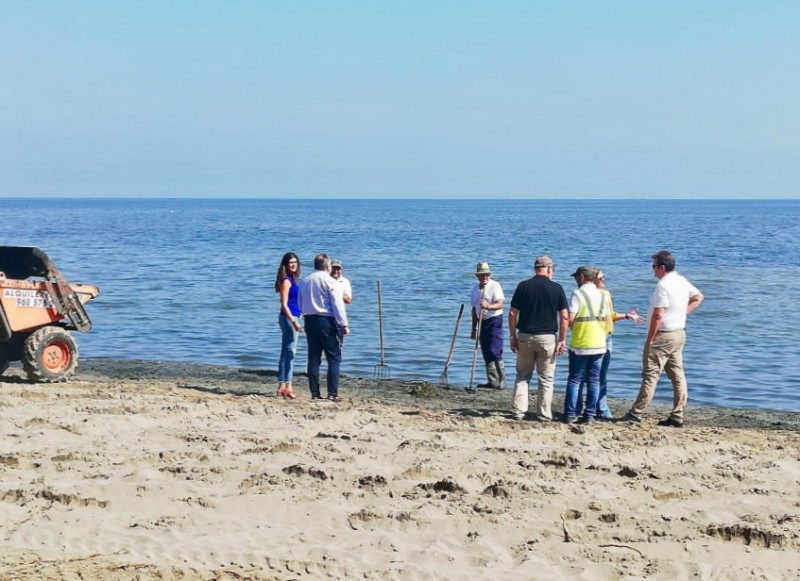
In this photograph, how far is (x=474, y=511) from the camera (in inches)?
289

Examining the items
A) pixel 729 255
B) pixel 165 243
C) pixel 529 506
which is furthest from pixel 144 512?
pixel 165 243

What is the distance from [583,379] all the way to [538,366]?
1.64 ft

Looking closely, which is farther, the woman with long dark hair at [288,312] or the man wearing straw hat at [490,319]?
the man wearing straw hat at [490,319]

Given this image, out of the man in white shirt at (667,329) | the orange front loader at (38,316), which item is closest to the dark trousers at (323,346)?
the orange front loader at (38,316)

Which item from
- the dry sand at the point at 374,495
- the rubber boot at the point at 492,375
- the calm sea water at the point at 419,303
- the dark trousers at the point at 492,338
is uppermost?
the dark trousers at the point at 492,338

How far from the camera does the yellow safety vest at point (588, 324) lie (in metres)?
10.8

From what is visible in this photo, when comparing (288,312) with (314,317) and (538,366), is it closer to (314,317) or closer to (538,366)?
Result: (314,317)

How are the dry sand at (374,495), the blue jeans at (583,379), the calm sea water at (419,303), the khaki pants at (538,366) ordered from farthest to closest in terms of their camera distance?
the calm sea water at (419,303) < the blue jeans at (583,379) < the khaki pants at (538,366) < the dry sand at (374,495)

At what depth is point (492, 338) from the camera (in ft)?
46.6

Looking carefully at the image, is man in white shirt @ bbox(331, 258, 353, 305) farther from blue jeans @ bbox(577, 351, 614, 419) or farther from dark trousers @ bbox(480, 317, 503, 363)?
blue jeans @ bbox(577, 351, 614, 419)

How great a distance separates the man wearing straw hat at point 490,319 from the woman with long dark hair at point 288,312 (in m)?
2.75

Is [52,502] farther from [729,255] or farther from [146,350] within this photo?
[729,255]

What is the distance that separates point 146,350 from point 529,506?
42.2 ft

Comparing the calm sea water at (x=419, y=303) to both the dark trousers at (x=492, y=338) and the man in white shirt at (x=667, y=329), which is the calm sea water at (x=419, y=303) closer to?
the dark trousers at (x=492, y=338)
